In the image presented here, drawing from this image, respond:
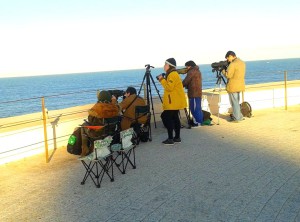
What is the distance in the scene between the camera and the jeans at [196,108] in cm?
864

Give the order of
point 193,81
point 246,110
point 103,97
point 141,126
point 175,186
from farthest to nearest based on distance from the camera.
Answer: point 246,110
point 193,81
point 141,126
point 103,97
point 175,186

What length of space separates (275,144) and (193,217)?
353 centimetres

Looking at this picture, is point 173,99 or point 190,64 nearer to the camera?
point 173,99

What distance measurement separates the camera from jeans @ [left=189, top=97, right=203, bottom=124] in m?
8.64

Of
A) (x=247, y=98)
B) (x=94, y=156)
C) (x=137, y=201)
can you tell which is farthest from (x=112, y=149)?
(x=247, y=98)

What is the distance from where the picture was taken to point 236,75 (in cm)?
892

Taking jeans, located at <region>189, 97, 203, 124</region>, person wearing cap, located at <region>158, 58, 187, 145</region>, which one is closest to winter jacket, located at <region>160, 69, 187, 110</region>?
person wearing cap, located at <region>158, 58, 187, 145</region>

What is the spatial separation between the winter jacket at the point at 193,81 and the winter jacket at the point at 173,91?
5.13 ft

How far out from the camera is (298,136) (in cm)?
731

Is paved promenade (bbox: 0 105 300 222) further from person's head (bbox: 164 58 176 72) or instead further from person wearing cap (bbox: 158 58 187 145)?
person's head (bbox: 164 58 176 72)

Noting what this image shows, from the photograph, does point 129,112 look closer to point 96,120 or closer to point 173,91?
point 173,91

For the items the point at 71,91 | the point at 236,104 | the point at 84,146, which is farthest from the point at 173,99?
the point at 71,91

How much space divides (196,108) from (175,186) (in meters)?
4.13

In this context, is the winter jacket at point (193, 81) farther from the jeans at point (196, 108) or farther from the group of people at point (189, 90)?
the jeans at point (196, 108)
